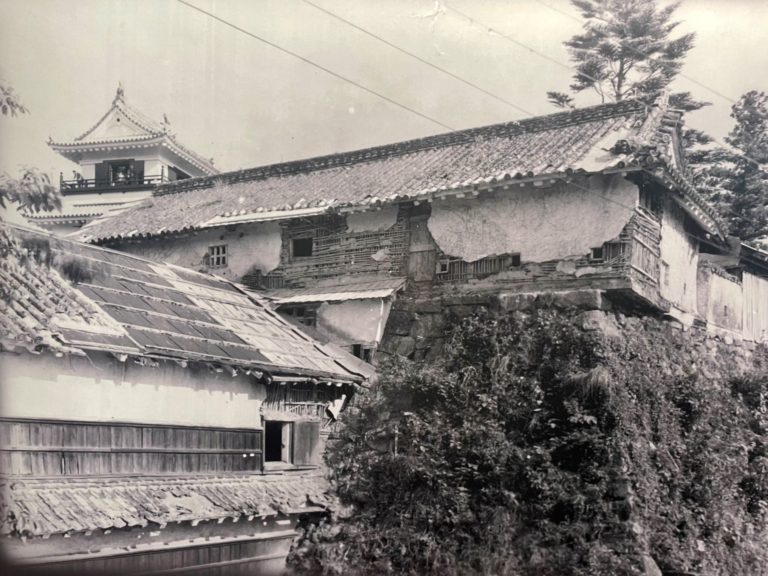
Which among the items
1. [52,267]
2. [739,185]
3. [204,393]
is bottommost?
[204,393]

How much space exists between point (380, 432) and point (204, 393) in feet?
12.2

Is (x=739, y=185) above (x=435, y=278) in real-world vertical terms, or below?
above

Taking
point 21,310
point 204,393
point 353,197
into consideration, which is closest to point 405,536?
point 204,393

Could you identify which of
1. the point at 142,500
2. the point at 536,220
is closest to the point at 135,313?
the point at 142,500

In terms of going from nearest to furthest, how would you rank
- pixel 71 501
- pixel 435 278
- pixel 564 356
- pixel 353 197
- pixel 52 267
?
pixel 71 501, pixel 52 267, pixel 564 356, pixel 435 278, pixel 353 197

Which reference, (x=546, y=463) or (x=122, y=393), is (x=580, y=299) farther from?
(x=122, y=393)

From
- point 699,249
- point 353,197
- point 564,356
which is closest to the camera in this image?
point 564,356

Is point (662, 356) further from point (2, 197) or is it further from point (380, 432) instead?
point (2, 197)

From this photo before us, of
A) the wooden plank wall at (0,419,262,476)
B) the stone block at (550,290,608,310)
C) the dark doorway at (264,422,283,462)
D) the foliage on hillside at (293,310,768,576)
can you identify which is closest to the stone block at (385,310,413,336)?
the foliage on hillside at (293,310,768,576)

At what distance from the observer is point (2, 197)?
311 inches

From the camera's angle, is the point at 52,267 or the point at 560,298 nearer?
the point at 52,267

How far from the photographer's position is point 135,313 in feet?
43.4

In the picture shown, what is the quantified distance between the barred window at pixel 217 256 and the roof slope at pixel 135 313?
8.37 feet

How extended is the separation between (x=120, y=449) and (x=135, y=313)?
2.59m
